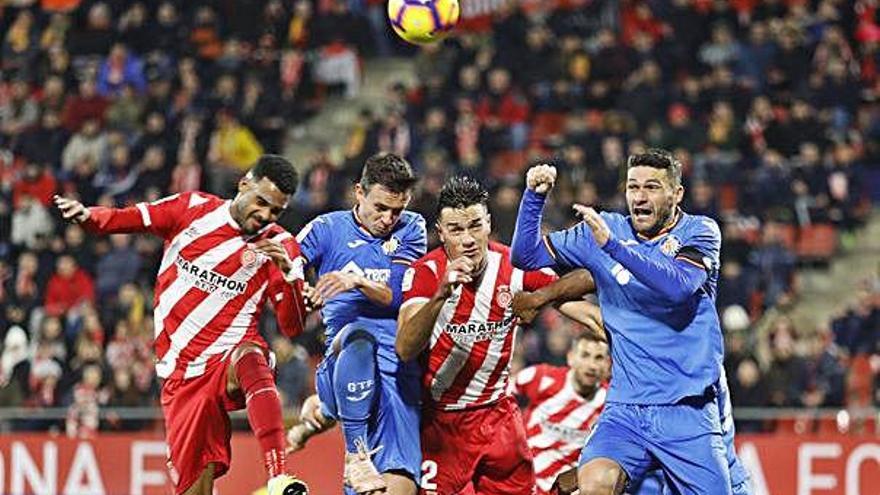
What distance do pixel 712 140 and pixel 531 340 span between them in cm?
366

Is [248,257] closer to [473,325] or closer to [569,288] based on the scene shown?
[473,325]

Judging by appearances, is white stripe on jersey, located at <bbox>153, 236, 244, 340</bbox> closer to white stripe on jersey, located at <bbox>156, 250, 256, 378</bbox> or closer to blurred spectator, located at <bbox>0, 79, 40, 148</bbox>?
white stripe on jersey, located at <bbox>156, 250, 256, 378</bbox>

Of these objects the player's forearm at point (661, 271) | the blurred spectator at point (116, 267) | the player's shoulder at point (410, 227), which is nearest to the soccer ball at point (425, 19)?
the player's shoulder at point (410, 227)

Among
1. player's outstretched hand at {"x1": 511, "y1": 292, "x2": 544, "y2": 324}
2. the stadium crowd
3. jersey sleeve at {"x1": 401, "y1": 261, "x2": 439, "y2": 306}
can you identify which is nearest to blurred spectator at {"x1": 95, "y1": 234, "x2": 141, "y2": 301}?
the stadium crowd

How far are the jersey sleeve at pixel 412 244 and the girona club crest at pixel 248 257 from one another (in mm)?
781

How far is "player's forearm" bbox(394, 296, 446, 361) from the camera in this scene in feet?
30.3

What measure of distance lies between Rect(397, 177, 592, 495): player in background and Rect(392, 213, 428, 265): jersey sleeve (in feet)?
1.14

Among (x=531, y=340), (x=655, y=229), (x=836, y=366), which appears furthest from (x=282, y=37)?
(x=655, y=229)

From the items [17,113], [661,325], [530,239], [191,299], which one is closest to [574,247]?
[530,239]

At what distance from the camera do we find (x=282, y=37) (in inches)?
906

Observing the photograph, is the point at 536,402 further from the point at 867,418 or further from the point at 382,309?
the point at 867,418

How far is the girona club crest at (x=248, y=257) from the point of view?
1020cm

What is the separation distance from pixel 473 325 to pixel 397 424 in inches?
27.2

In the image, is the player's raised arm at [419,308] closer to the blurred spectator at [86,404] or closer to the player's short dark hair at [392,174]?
the player's short dark hair at [392,174]
